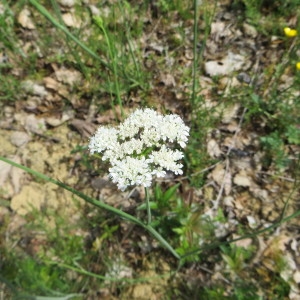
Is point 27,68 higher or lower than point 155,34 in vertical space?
lower

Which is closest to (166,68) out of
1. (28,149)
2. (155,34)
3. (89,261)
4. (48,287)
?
(155,34)

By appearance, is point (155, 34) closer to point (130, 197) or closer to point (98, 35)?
point (98, 35)

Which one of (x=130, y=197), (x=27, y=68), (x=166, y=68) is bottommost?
(x=130, y=197)

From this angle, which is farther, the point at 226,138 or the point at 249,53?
the point at 249,53

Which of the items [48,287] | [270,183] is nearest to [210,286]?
[270,183]

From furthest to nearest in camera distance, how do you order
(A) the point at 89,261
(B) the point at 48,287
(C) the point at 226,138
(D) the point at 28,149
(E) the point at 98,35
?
(E) the point at 98,35 < (D) the point at 28,149 < (C) the point at 226,138 < (A) the point at 89,261 < (B) the point at 48,287

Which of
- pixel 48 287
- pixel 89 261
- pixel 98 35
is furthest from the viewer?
pixel 98 35

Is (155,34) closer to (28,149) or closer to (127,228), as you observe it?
(28,149)
